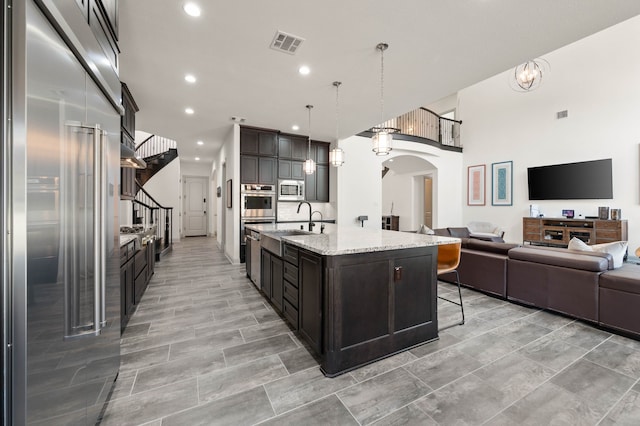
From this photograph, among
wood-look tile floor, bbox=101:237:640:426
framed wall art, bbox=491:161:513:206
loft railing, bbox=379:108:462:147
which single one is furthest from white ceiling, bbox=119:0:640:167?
framed wall art, bbox=491:161:513:206

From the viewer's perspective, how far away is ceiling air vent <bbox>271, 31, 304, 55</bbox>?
2676 mm

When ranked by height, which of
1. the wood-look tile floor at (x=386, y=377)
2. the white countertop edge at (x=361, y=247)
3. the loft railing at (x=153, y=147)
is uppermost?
the loft railing at (x=153, y=147)

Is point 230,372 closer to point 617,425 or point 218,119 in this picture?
point 617,425

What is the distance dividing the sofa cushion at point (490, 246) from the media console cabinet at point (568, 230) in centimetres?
406

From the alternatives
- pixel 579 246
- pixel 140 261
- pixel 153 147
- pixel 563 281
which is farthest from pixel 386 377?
pixel 153 147

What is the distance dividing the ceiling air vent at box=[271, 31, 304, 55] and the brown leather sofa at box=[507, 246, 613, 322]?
359cm

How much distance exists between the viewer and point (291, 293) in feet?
8.30

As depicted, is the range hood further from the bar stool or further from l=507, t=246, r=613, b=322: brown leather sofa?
l=507, t=246, r=613, b=322: brown leather sofa

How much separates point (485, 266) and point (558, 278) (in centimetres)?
78

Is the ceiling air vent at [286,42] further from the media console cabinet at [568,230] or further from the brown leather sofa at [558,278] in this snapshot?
the media console cabinet at [568,230]

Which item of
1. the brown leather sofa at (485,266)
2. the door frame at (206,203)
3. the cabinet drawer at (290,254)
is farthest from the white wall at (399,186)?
the door frame at (206,203)

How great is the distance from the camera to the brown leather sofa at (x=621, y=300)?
2334 mm

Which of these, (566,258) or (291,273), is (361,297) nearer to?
(291,273)

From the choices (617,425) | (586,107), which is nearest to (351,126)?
(617,425)
